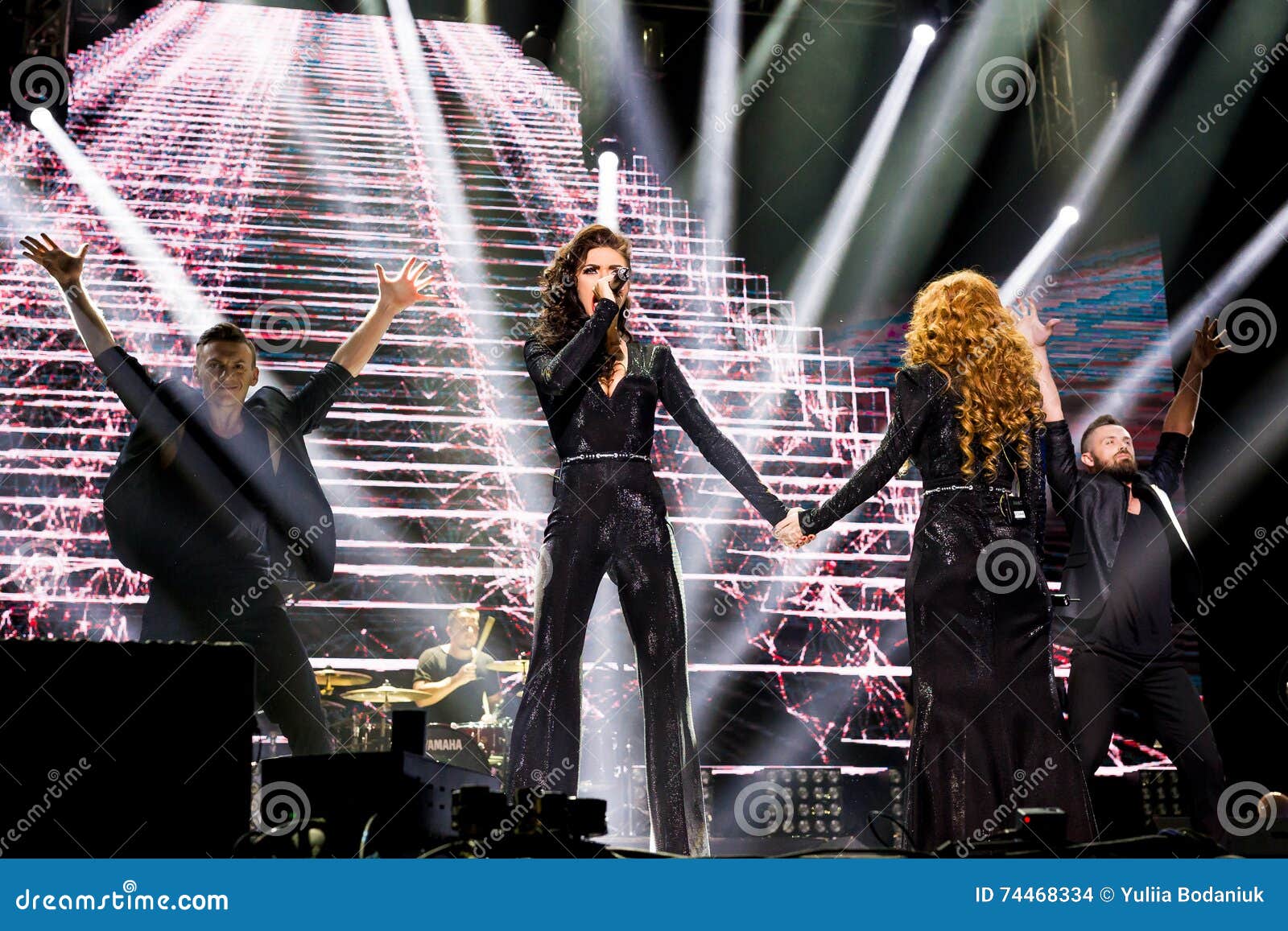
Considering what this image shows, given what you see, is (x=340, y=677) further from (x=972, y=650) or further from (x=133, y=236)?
(x=972, y=650)

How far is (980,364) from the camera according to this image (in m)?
3.30

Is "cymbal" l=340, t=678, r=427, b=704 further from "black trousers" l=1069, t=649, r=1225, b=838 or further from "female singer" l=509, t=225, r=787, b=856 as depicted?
"black trousers" l=1069, t=649, r=1225, b=838

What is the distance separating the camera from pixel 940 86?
23.7ft

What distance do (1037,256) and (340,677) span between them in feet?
15.5

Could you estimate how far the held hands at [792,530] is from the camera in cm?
373

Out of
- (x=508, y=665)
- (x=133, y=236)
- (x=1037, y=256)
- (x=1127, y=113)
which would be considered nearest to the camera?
(x=508, y=665)

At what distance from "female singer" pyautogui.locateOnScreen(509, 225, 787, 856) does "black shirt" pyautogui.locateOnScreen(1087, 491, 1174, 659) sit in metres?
2.10

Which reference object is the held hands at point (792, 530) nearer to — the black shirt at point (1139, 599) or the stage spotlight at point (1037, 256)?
the black shirt at point (1139, 599)

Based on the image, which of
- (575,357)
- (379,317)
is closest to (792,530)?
(575,357)

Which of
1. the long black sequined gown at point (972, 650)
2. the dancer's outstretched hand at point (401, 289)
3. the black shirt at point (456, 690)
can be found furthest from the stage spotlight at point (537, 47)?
the long black sequined gown at point (972, 650)

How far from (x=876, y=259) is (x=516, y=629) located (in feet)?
10.5

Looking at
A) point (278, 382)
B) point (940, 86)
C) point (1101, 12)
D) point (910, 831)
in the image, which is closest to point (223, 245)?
point (278, 382)

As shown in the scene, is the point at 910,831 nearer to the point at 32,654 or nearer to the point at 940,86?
the point at 32,654

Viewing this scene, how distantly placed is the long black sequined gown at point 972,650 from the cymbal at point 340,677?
330 centimetres
